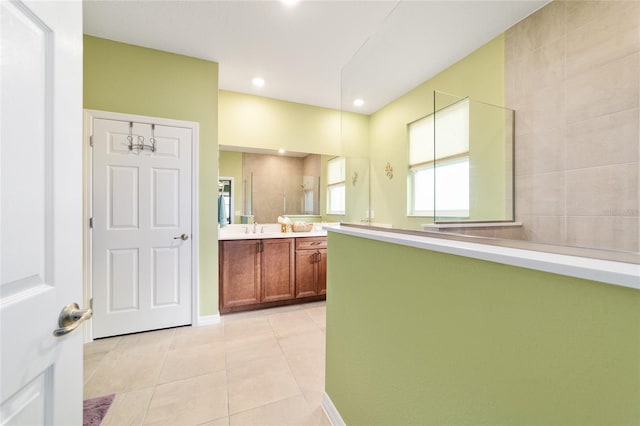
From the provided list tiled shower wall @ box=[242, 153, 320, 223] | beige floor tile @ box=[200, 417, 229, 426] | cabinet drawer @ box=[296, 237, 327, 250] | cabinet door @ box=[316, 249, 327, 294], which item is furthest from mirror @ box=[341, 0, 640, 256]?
beige floor tile @ box=[200, 417, 229, 426]

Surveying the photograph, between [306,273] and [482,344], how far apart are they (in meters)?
2.66

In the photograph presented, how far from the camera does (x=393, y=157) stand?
291cm

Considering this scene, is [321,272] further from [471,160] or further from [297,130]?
[471,160]

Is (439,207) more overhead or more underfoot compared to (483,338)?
more overhead

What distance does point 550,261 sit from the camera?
51cm

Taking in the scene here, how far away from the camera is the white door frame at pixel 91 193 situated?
7.27 ft

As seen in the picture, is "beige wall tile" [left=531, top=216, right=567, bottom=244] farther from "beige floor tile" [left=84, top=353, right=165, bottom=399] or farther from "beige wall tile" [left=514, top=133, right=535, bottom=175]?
"beige floor tile" [left=84, top=353, right=165, bottom=399]

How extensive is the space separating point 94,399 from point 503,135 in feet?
11.6

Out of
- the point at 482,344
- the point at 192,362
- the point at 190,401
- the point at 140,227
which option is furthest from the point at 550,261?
the point at 140,227

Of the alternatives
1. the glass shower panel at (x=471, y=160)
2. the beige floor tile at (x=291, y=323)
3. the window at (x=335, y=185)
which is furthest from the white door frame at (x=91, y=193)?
the glass shower panel at (x=471, y=160)

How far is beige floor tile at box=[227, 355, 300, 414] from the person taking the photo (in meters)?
1.56

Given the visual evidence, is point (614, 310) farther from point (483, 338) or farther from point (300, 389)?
point (300, 389)

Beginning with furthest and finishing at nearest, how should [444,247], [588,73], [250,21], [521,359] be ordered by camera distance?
1. [250,21]
2. [588,73]
3. [444,247]
4. [521,359]

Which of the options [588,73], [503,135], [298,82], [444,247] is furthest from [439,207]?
[298,82]
